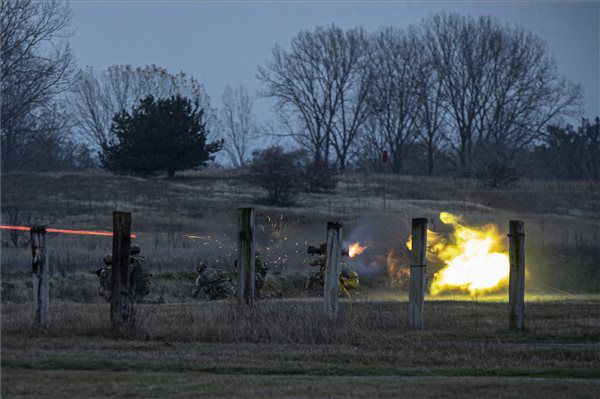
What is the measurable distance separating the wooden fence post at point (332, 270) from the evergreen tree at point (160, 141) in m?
46.2

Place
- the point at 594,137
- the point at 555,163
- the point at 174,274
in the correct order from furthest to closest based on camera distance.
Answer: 1. the point at 594,137
2. the point at 555,163
3. the point at 174,274

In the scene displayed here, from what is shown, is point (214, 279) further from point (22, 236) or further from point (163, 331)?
point (22, 236)

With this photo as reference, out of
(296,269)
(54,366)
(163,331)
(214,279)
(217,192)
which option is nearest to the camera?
(54,366)

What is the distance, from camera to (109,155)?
2569 inches

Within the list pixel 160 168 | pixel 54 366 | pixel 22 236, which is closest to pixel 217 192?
pixel 160 168

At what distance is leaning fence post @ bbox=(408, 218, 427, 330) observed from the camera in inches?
680

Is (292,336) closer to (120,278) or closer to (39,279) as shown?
(120,278)

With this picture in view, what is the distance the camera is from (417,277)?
17297mm

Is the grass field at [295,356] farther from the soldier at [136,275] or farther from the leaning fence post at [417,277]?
the soldier at [136,275]

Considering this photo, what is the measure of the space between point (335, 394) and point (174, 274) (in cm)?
1858

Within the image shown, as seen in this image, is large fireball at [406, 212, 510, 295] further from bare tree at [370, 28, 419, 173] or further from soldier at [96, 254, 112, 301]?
bare tree at [370, 28, 419, 173]

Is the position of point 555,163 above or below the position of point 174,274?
above

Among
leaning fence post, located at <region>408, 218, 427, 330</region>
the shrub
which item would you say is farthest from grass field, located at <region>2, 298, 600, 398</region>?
the shrub

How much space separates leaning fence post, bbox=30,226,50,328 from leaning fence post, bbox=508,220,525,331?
312 inches
